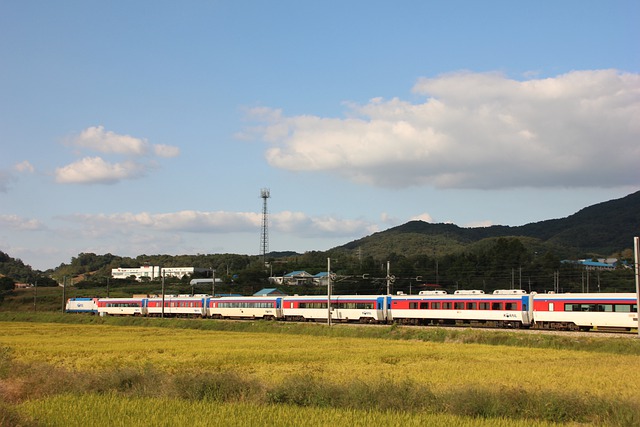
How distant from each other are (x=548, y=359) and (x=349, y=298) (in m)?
33.5

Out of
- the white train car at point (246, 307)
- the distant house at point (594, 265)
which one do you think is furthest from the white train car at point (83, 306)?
the distant house at point (594, 265)

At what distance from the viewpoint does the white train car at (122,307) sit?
9194 centimetres

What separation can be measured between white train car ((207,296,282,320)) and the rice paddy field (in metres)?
31.4

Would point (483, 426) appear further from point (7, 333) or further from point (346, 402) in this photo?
point (7, 333)

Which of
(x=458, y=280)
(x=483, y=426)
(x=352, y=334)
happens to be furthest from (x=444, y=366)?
(x=458, y=280)

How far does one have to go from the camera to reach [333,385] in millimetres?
20438

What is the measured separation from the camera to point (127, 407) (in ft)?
58.6

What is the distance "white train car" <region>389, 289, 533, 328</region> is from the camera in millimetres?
52938

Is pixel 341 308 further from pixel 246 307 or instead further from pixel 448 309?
pixel 246 307

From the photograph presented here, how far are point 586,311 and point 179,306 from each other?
5457 centimetres

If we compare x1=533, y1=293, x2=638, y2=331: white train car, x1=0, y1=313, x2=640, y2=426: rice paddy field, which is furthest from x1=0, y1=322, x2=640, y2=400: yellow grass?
x1=533, y1=293, x2=638, y2=331: white train car

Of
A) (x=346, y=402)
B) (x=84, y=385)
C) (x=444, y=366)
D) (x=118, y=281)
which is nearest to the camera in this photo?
(x=346, y=402)

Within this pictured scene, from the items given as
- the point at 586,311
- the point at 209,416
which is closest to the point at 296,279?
the point at 586,311

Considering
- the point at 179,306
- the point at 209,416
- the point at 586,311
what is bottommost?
the point at 179,306
